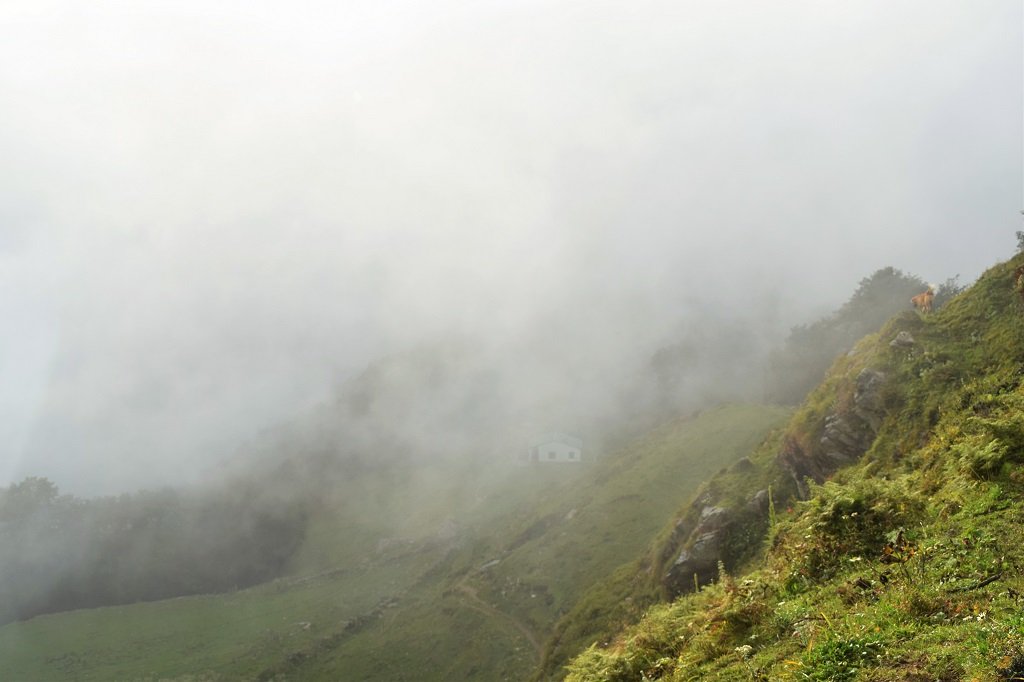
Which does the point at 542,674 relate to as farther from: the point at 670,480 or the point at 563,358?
the point at 563,358

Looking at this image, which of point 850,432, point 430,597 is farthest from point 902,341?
point 430,597

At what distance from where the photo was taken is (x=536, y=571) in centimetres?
5116

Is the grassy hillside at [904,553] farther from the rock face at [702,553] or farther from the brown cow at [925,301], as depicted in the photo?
the brown cow at [925,301]

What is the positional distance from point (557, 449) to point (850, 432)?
262 ft

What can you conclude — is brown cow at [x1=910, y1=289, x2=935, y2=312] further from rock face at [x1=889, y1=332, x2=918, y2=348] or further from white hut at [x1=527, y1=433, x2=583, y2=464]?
white hut at [x1=527, y1=433, x2=583, y2=464]

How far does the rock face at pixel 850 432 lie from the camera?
22609 millimetres

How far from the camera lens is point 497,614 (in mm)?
47906

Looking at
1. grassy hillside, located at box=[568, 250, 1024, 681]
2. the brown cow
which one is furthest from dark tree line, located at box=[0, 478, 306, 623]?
the brown cow

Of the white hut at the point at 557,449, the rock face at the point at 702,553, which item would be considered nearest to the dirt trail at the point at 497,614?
the rock face at the point at 702,553

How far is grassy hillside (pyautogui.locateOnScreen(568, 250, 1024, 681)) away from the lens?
801cm

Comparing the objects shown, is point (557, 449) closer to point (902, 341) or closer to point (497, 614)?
point (497, 614)

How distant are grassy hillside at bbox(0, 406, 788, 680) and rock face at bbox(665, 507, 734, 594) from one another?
5462 millimetres

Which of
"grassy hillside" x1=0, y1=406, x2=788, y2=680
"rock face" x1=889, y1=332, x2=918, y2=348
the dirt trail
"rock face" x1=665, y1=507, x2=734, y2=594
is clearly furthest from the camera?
"grassy hillside" x1=0, y1=406, x2=788, y2=680

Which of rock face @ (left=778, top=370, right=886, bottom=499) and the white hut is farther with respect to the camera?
the white hut
